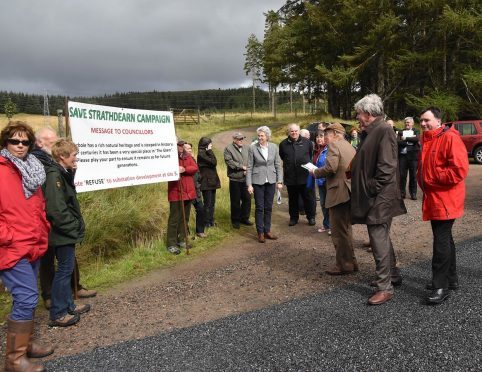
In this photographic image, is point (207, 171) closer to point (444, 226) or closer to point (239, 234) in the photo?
point (239, 234)

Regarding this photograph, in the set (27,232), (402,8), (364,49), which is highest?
(402,8)

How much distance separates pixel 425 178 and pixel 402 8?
2406cm

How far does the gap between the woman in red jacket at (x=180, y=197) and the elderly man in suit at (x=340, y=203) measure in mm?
2425

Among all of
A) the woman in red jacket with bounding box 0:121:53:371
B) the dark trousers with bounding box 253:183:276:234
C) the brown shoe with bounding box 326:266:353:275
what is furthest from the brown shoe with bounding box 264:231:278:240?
the woman in red jacket with bounding box 0:121:53:371

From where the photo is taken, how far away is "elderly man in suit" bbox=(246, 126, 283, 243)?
684cm

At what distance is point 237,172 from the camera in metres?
7.89

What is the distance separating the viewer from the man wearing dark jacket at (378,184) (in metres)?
3.88

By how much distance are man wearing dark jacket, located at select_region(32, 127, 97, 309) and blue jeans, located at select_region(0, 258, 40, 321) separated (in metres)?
1.14

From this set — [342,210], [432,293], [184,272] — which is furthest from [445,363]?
[184,272]

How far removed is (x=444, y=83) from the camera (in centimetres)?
2422

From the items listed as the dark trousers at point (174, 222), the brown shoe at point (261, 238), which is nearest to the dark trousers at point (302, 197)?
the brown shoe at point (261, 238)

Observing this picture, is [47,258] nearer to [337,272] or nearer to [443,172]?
[337,272]

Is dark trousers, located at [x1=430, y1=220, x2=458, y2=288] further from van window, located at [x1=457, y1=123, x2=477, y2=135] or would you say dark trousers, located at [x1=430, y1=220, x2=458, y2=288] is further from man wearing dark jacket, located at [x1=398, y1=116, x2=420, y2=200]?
van window, located at [x1=457, y1=123, x2=477, y2=135]

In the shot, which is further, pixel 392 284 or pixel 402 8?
pixel 402 8
